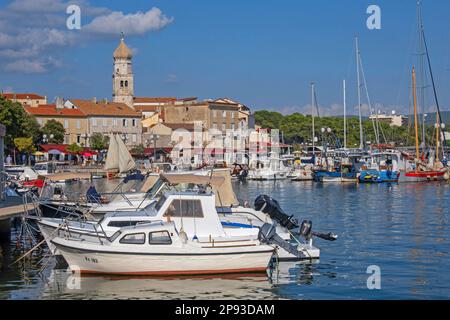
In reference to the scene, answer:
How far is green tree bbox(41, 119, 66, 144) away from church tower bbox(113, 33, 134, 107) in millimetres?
45999

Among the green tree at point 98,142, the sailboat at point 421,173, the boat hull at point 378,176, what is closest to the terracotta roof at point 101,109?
the green tree at point 98,142

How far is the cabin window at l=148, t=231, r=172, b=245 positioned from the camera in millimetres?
24781

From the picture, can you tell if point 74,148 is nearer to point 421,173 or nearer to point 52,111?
point 52,111

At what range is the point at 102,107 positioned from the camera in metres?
142

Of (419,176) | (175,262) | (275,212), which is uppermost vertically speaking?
(419,176)

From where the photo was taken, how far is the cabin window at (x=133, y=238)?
24781 millimetres

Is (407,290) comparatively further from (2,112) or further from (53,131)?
(53,131)

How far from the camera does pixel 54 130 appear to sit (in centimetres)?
12669

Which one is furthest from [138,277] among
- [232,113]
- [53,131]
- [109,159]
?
[232,113]

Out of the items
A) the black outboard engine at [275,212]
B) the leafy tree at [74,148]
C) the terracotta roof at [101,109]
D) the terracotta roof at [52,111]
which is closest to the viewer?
the black outboard engine at [275,212]

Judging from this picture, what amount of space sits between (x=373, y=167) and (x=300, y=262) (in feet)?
206

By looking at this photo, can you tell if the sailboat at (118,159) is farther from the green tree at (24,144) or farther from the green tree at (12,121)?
the green tree at (24,144)

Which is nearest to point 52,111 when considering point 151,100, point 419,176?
point 151,100

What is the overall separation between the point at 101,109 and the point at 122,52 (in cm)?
4017
